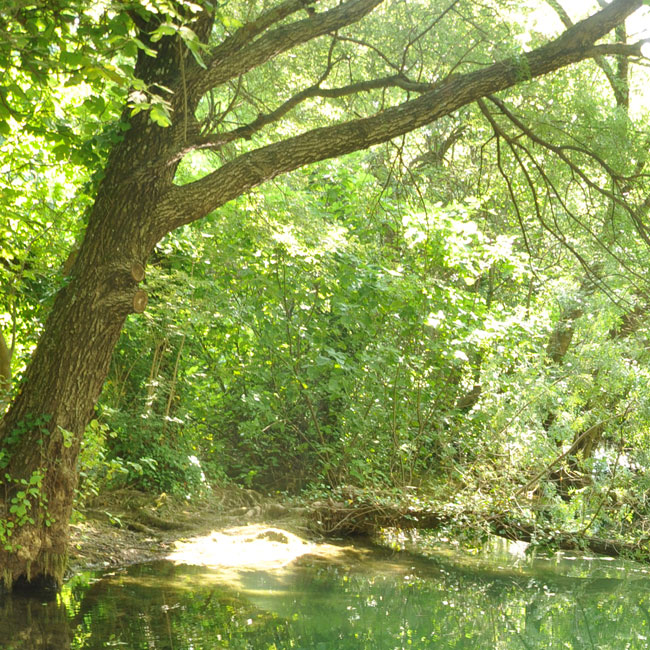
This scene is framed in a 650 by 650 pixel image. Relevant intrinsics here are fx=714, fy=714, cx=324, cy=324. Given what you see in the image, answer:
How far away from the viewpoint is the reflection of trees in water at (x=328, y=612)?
4215 millimetres

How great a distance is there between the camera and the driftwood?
25.0 ft

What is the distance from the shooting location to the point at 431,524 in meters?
8.39

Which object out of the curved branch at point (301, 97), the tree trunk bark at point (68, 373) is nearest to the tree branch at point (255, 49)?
the curved branch at point (301, 97)

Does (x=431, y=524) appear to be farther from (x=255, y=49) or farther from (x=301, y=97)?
(x=255, y=49)

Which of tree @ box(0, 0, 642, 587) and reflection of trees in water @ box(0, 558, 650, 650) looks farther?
tree @ box(0, 0, 642, 587)

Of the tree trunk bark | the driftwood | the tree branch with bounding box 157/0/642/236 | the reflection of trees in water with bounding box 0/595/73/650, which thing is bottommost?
the reflection of trees in water with bounding box 0/595/73/650

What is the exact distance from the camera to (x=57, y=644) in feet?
12.8

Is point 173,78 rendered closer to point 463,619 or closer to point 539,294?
point 463,619

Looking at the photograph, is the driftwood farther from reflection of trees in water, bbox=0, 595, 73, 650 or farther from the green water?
reflection of trees in water, bbox=0, 595, 73, 650

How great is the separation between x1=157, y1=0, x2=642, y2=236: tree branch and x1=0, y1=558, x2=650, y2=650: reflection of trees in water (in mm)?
2519

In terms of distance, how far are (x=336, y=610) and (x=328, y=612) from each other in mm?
99

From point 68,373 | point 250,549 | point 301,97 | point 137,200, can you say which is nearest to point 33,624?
point 68,373

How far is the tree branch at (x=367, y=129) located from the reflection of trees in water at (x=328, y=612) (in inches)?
99.2

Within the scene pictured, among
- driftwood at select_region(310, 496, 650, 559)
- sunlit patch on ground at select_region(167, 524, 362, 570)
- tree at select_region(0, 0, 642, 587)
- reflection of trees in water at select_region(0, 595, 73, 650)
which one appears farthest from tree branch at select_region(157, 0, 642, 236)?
driftwood at select_region(310, 496, 650, 559)
